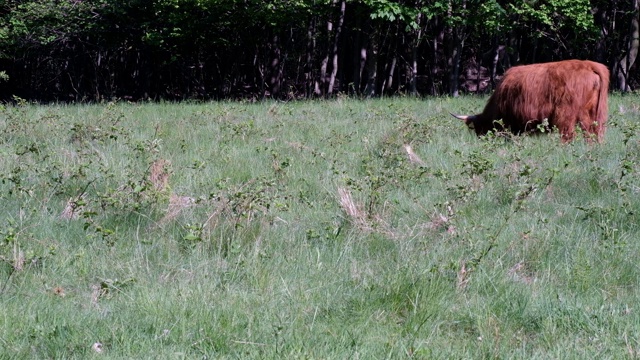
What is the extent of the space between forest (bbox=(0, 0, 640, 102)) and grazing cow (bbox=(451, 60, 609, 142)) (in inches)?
364

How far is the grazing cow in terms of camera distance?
9469 millimetres

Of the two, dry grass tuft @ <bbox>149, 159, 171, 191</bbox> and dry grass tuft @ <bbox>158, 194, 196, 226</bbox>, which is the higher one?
dry grass tuft @ <bbox>149, 159, 171, 191</bbox>

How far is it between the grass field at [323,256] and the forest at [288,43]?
1207 centimetres

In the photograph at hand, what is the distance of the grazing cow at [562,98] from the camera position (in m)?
9.47

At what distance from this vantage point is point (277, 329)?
3.47m

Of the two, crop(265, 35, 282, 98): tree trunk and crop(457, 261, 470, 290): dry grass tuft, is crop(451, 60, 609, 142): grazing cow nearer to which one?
crop(457, 261, 470, 290): dry grass tuft

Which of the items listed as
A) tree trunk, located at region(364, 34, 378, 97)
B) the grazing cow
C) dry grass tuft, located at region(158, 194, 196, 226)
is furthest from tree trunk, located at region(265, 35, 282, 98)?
dry grass tuft, located at region(158, 194, 196, 226)

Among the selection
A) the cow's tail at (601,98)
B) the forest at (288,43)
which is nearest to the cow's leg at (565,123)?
the cow's tail at (601,98)

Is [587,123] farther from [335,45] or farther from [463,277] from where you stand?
[335,45]

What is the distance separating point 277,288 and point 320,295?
0.27m

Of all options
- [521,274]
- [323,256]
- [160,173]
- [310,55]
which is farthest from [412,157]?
[310,55]

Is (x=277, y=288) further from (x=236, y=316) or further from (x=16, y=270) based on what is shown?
(x=16, y=270)

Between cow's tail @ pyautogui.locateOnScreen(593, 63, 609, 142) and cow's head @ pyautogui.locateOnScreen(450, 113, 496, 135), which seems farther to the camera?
cow's head @ pyautogui.locateOnScreen(450, 113, 496, 135)

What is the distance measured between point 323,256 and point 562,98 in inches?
233
